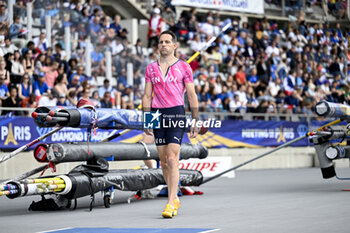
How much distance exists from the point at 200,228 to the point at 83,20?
50.6 feet

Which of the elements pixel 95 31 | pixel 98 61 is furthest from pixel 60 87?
pixel 95 31

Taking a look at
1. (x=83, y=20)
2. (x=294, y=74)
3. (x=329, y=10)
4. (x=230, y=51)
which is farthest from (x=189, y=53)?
(x=329, y=10)

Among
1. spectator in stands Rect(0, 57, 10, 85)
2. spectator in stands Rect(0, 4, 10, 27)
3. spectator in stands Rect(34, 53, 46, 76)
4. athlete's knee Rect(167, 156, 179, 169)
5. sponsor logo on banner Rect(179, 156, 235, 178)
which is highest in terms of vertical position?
spectator in stands Rect(0, 4, 10, 27)

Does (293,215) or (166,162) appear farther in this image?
(166,162)

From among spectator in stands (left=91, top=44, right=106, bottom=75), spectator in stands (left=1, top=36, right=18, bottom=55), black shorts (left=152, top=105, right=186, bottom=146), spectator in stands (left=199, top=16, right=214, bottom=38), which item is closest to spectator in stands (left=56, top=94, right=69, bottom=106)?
spectator in stands (left=1, top=36, right=18, bottom=55)

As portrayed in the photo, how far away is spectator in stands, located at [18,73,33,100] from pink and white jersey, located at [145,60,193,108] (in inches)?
387

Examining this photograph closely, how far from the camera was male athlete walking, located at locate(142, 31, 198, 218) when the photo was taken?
8836 millimetres

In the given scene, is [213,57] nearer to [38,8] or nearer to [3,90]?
[38,8]

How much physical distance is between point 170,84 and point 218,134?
13.9 meters

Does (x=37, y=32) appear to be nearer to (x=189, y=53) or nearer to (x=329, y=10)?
(x=189, y=53)

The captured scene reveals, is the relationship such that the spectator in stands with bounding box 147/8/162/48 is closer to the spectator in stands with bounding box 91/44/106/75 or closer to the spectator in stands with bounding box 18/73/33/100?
the spectator in stands with bounding box 91/44/106/75

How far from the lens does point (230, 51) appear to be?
27953 millimetres

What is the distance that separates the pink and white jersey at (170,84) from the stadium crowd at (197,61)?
9.27 m

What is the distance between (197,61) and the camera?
85.6 feet
